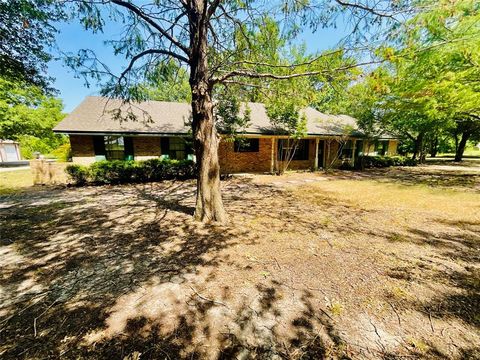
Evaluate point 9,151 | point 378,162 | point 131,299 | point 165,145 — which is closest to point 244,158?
point 165,145

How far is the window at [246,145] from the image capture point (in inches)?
584

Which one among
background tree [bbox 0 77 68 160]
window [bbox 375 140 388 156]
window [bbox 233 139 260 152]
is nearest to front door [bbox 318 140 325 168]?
window [bbox 233 139 260 152]

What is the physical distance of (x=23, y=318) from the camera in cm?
257

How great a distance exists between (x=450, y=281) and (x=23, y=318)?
222 inches

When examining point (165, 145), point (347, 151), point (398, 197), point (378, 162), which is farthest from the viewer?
point (347, 151)

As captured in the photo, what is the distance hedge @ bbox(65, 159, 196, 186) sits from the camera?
10391 millimetres

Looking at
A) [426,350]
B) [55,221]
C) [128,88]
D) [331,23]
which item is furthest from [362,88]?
[55,221]

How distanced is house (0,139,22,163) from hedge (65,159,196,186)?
101ft

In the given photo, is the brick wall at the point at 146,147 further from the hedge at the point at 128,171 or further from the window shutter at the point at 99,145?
the hedge at the point at 128,171

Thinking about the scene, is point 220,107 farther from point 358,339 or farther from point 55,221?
point 358,339

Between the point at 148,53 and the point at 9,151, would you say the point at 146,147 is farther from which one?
the point at 9,151

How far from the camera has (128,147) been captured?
13219 millimetres

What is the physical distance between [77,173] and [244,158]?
9465mm

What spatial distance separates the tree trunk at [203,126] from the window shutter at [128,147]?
31.0 feet
